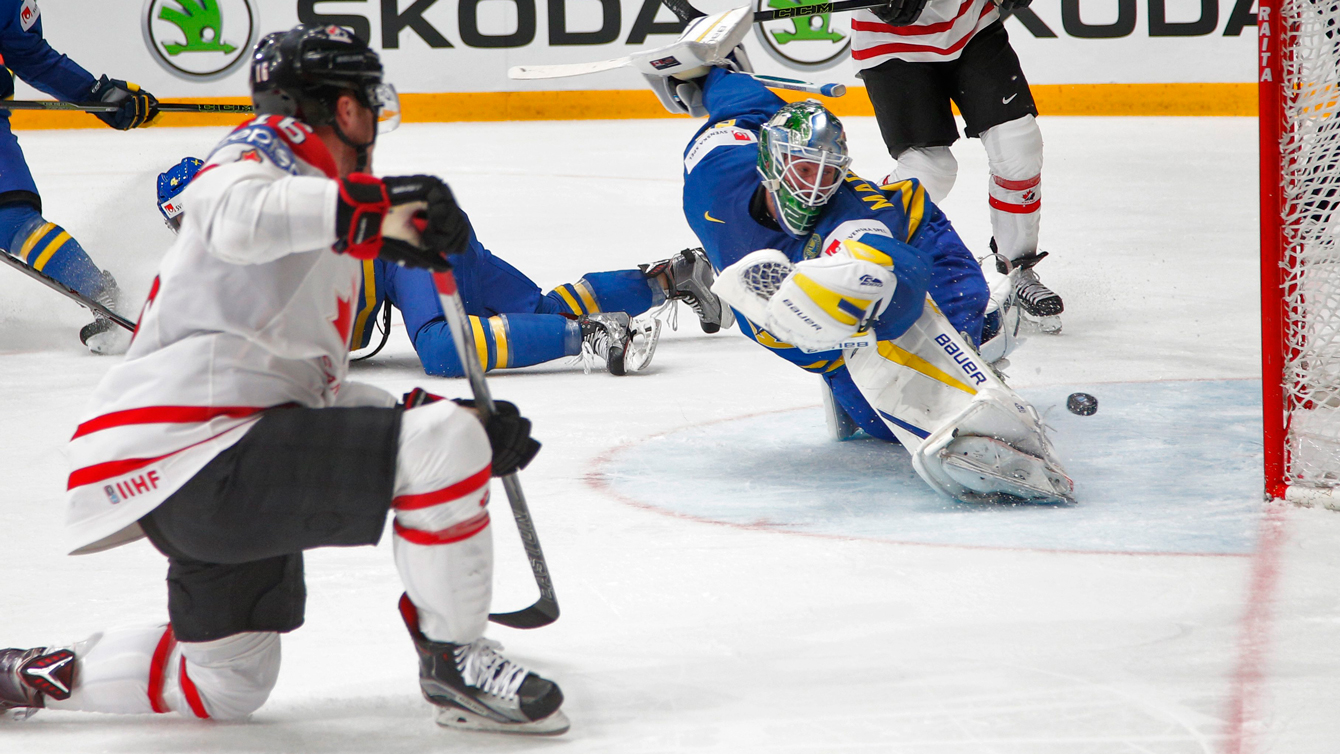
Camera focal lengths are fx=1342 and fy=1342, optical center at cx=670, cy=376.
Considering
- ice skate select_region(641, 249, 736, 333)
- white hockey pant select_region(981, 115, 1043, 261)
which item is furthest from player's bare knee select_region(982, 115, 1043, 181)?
ice skate select_region(641, 249, 736, 333)

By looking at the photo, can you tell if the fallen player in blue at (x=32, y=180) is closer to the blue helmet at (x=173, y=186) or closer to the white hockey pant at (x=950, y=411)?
the blue helmet at (x=173, y=186)

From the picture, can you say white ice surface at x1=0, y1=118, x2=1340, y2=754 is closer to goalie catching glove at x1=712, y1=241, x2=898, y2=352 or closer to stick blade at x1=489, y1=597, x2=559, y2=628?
stick blade at x1=489, y1=597, x2=559, y2=628

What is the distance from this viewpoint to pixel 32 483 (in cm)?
267

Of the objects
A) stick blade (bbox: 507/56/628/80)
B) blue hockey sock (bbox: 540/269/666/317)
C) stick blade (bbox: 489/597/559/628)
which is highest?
stick blade (bbox: 507/56/628/80)

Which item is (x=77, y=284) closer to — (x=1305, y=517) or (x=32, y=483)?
(x=32, y=483)

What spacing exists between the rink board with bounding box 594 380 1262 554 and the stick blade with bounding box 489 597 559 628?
0.68 m

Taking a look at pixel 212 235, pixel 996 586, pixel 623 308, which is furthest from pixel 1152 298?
pixel 212 235

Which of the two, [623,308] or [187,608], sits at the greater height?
[187,608]

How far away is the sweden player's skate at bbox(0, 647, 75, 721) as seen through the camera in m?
1.56

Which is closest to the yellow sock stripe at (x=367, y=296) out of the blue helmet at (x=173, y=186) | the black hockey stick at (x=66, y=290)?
the blue helmet at (x=173, y=186)

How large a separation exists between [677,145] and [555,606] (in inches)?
277

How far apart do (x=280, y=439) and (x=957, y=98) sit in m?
3.12

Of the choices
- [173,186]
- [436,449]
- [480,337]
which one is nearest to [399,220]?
[436,449]

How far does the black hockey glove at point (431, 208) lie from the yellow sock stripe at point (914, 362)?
1221 mm
